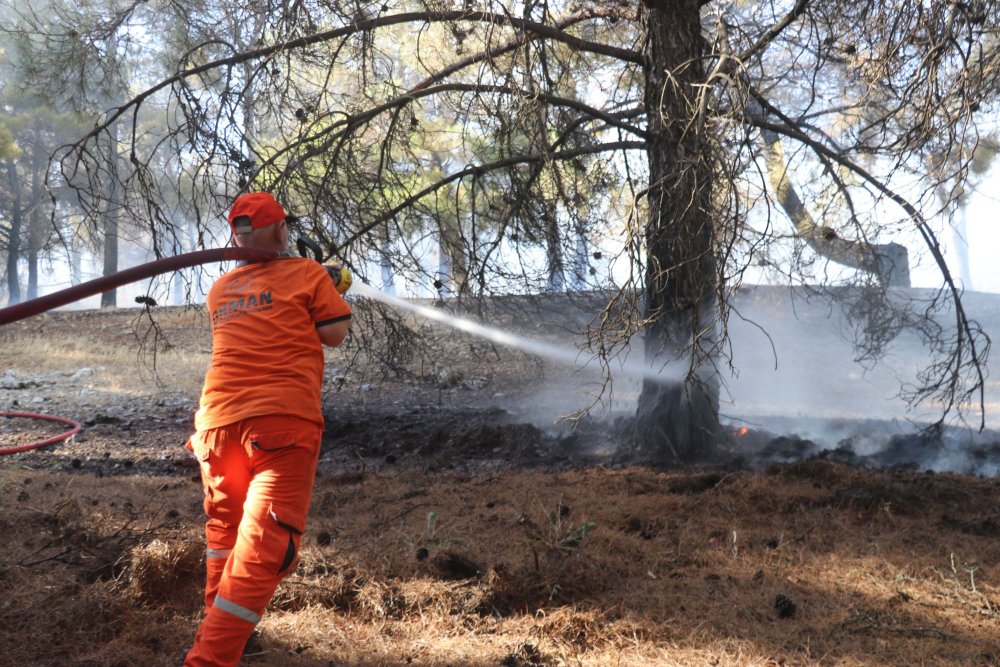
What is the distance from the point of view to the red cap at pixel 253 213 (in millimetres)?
3402

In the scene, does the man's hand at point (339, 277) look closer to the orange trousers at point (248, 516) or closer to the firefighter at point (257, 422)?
the firefighter at point (257, 422)

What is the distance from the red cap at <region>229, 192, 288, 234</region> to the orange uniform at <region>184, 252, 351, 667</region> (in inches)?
6.7

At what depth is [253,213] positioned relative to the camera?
11.1 feet

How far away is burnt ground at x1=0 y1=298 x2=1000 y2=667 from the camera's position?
341 cm

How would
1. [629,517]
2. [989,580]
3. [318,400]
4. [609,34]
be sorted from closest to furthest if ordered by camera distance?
[318,400] < [989,580] < [629,517] < [609,34]

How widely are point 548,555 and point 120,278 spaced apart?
91.0 inches

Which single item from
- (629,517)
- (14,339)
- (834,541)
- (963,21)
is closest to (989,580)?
(834,541)

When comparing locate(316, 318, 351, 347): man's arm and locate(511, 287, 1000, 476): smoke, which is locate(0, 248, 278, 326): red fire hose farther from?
locate(511, 287, 1000, 476): smoke

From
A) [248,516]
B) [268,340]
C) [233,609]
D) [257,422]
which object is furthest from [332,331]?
[233,609]

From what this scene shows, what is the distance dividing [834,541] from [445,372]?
24.8 ft

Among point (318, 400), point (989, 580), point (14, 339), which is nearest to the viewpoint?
point (318, 400)

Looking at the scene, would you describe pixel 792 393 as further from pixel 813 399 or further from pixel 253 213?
pixel 253 213

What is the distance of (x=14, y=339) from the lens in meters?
15.0

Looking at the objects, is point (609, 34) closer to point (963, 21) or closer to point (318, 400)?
point (963, 21)
